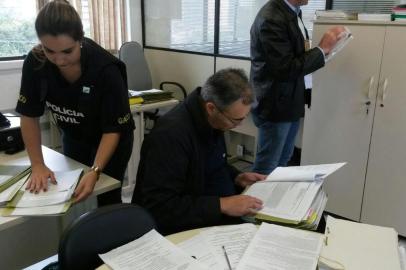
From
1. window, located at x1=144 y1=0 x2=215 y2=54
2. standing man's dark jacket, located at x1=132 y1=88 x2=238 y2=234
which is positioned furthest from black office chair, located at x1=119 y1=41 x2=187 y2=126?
standing man's dark jacket, located at x1=132 y1=88 x2=238 y2=234

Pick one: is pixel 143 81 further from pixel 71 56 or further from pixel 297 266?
pixel 297 266

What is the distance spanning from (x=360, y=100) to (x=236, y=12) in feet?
5.19

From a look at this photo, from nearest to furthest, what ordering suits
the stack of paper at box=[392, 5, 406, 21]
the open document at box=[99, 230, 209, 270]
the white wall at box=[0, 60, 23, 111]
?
1. the open document at box=[99, 230, 209, 270]
2. the stack of paper at box=[392, 5, 406, 21]
3. the white wall at box=[0, 60, 23, 111]

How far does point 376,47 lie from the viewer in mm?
2273

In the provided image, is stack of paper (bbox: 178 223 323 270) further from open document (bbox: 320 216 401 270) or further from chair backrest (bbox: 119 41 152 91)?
chair backrest (bbox: 119 41 152 91)

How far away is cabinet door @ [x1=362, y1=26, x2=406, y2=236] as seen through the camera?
222cm

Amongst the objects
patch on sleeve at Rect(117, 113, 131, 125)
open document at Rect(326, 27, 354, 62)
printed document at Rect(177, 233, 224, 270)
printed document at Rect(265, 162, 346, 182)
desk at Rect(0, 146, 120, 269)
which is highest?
open document at Rect(326, 27, 354, 62)

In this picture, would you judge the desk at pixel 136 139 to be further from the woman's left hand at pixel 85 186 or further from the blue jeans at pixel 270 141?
the woman's left hand at pixel 85 186

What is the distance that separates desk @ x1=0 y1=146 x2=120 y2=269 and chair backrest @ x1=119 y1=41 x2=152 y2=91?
2052 millimetres

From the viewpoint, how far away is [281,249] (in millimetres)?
1064

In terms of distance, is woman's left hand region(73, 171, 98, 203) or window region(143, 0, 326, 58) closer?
woman's left hand region(73, 171, 98, 203)

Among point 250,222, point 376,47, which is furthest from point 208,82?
point 376,47

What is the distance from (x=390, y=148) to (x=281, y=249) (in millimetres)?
1571

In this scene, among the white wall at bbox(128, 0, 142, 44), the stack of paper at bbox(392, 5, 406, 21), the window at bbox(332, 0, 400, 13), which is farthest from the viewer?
the white wall at bbox(128, 0, 142, 44)
